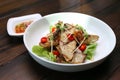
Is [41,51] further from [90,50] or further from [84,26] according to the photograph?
[84,26]

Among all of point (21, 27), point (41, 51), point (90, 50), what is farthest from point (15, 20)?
point (90, 50)

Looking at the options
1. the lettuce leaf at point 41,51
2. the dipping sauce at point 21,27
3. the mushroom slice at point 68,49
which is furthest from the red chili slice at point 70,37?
the dipping sauce at point 21,27

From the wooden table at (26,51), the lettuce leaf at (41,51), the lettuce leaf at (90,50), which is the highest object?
the lettuce leaf at (41,51)

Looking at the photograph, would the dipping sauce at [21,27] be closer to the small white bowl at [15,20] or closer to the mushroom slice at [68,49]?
the small white bowl at [15,20]

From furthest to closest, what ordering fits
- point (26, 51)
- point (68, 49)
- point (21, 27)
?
1. point (21, 27)
2. point (26, 51)
3. point (68, 49)

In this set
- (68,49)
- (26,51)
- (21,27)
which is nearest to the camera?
(68,49)

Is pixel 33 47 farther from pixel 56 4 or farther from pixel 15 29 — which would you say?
pixel 56 4
